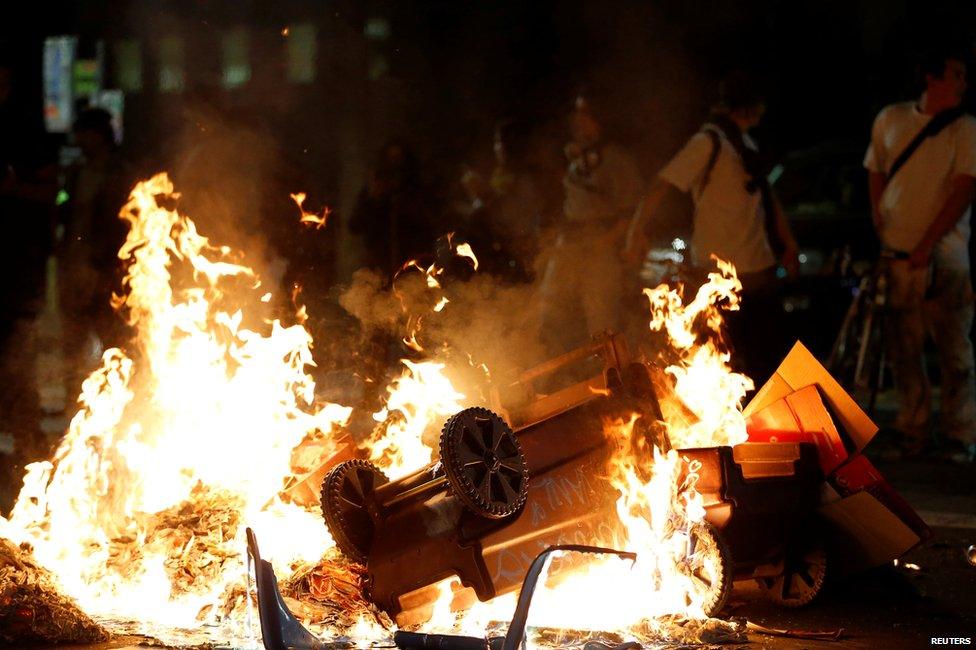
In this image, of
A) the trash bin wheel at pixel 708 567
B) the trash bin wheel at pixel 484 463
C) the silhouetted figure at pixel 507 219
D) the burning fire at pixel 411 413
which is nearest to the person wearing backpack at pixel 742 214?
the silhouetted figure at pixel 507 219

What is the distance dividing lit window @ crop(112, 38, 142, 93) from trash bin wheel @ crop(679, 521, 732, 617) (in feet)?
40.6

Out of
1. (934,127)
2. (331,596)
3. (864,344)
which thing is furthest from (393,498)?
(864,344)

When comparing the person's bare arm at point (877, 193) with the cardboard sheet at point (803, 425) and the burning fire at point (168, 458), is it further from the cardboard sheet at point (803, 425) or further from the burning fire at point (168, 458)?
the burning fire at point (168, 458)

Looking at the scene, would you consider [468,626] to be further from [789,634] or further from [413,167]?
[413,167]

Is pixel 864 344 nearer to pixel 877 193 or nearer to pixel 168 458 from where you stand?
pixel 877 193

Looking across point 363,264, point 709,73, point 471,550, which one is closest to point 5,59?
point 363,264

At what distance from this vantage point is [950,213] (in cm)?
919

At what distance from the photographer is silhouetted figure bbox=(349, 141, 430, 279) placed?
11.0 meters

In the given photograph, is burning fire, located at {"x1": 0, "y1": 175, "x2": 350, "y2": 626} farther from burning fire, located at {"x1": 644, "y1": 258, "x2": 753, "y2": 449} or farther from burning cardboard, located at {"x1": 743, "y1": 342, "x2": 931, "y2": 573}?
burning cardboard, located at {"x1": 743, "y1": 342, "x2": 931, "y2": 573}

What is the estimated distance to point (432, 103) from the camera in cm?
1852

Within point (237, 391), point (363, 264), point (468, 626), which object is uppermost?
point (363, 264)

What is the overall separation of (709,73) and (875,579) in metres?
16.5

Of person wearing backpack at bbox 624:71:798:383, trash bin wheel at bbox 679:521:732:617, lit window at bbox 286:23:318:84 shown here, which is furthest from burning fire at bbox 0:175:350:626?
lit window at bbox 286:23:318:84

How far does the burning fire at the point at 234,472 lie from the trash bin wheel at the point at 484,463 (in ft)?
1.42
